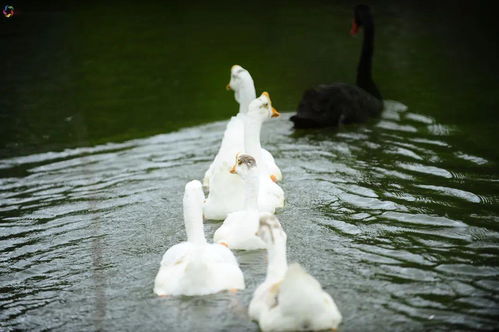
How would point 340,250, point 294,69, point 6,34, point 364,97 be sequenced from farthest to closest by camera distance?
point 6,34, point 294,69, point 364,97, point 340,250

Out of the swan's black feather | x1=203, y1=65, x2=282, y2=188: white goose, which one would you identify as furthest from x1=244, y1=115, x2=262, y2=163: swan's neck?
the swan's black feather

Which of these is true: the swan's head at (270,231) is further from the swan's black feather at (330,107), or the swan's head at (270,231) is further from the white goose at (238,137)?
the swan's black feather at (330,107)

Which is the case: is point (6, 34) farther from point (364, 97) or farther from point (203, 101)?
point (364, 97)

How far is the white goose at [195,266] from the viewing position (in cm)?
586

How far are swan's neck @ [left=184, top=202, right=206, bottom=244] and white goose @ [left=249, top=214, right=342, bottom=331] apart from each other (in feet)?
2.30

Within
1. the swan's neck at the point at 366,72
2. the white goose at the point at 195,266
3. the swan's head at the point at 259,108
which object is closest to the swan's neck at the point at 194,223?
the white goose at the point at 195,266

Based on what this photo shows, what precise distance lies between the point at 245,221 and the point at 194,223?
0.73 m

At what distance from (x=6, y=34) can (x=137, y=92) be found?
5.60 metres

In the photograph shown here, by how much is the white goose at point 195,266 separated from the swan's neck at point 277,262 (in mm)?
506

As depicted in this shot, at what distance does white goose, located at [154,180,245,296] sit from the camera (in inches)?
231

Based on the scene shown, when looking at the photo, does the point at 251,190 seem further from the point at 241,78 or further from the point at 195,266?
the point at 241,78

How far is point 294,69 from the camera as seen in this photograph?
14172mm

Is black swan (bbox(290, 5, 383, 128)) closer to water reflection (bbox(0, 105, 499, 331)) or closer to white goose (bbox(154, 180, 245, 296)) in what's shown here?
water reflection (bbox(0, 105, 499, 331))

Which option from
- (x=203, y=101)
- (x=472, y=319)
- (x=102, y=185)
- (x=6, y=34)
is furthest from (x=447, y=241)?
(x=6, y=34)
